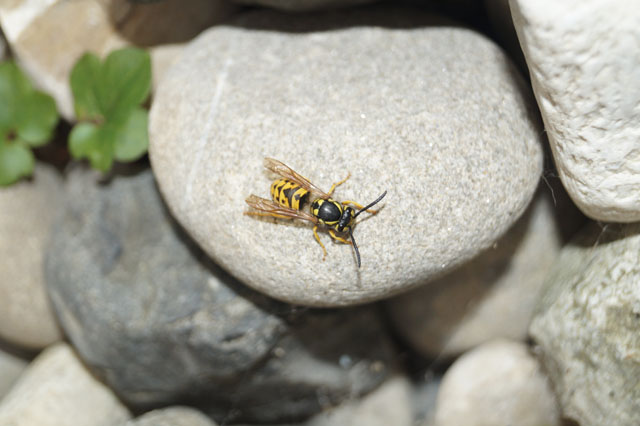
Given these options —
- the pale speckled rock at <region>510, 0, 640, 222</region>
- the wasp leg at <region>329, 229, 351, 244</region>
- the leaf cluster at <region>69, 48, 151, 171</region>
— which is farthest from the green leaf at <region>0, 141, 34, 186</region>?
the pale speckled rock at <region>510, 0, 640, 222</region>

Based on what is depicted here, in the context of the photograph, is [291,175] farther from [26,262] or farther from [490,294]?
[26,262]

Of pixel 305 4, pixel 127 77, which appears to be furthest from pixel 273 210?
pixel 127 77

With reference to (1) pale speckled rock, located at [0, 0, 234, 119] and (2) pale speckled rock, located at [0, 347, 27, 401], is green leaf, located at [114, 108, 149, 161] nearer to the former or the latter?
(1) pale speckled rock, located at [0, 0, 234, 119]

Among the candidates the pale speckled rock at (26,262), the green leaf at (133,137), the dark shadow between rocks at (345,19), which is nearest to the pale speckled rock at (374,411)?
the pale speckled rock at (26,262)

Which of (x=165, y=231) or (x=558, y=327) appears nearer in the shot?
(x=558, y=327)

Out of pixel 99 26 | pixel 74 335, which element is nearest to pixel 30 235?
pixel 74 335

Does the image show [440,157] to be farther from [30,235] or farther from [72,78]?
[30,235]
